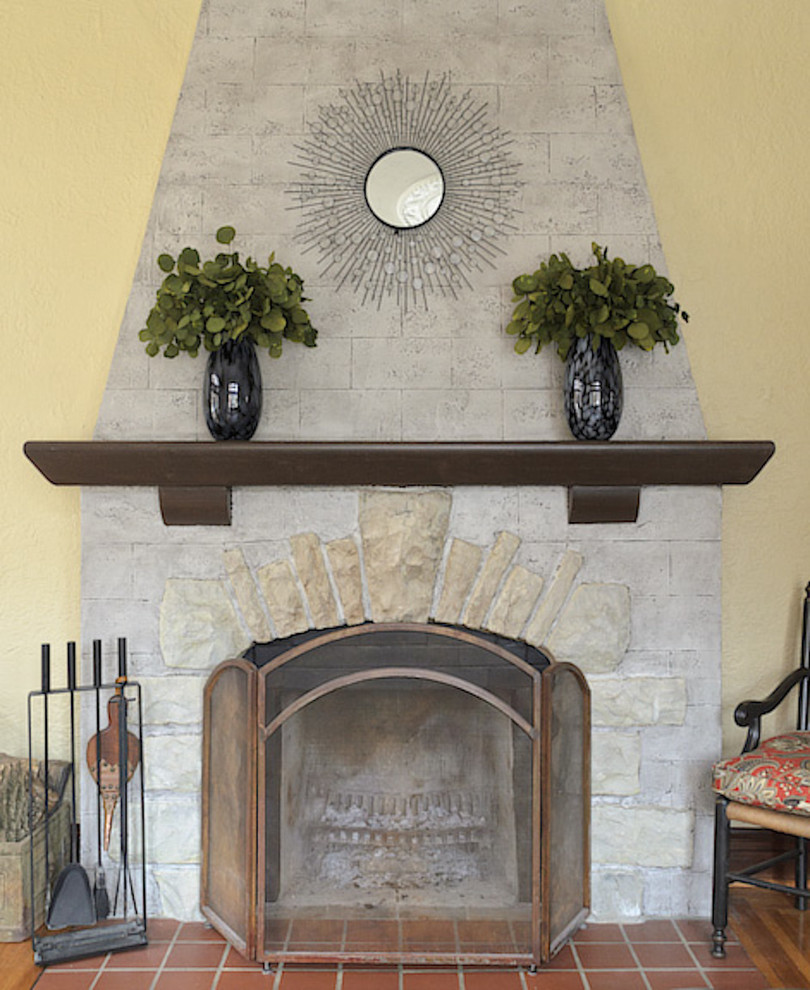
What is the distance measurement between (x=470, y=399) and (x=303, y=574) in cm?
66

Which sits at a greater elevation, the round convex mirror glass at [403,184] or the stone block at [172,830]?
the round convex mirror glass at [403,184]

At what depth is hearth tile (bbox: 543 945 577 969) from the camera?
239cm

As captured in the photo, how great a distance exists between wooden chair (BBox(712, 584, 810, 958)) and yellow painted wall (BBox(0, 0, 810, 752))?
30 centimetres

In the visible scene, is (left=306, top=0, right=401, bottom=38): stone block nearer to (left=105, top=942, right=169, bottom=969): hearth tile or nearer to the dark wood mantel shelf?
the dark wood mantel shelf

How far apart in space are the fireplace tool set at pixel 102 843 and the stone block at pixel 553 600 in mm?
1079

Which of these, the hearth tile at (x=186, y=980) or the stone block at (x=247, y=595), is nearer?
the hearth tile at (x=186, y=980)

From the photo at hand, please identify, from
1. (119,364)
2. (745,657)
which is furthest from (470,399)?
(745,657)

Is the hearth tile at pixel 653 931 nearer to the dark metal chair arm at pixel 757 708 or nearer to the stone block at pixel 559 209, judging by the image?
the dark metal chair arm at pixel 757 708

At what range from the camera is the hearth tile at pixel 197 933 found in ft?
8.25

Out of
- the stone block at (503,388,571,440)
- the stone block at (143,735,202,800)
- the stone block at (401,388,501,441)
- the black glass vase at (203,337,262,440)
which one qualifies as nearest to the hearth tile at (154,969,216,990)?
the stone block at (143,735,202,800)

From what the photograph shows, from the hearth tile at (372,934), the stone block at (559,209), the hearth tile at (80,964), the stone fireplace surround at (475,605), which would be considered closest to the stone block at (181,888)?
the stone fireplace surround at (475,605)

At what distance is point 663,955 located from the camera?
243 cm

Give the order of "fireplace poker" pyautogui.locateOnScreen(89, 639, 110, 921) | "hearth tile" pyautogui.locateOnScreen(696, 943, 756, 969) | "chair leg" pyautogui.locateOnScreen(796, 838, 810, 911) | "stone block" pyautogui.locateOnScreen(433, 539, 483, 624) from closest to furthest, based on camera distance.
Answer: "hearth tile" pyautogui.locateOnScreen(696, 943, 756, 969) → "fireplace poker" pyautogui.locateOnScreen(89, 639, 110, 921) → "stone block" pyautogui.locateOnScreen(433, 539, 483, 624) → "chair leg" pyautogui.locateOnScreen(796, 838, 810, 911)

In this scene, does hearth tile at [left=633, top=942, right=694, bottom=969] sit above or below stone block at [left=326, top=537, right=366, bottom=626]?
below
